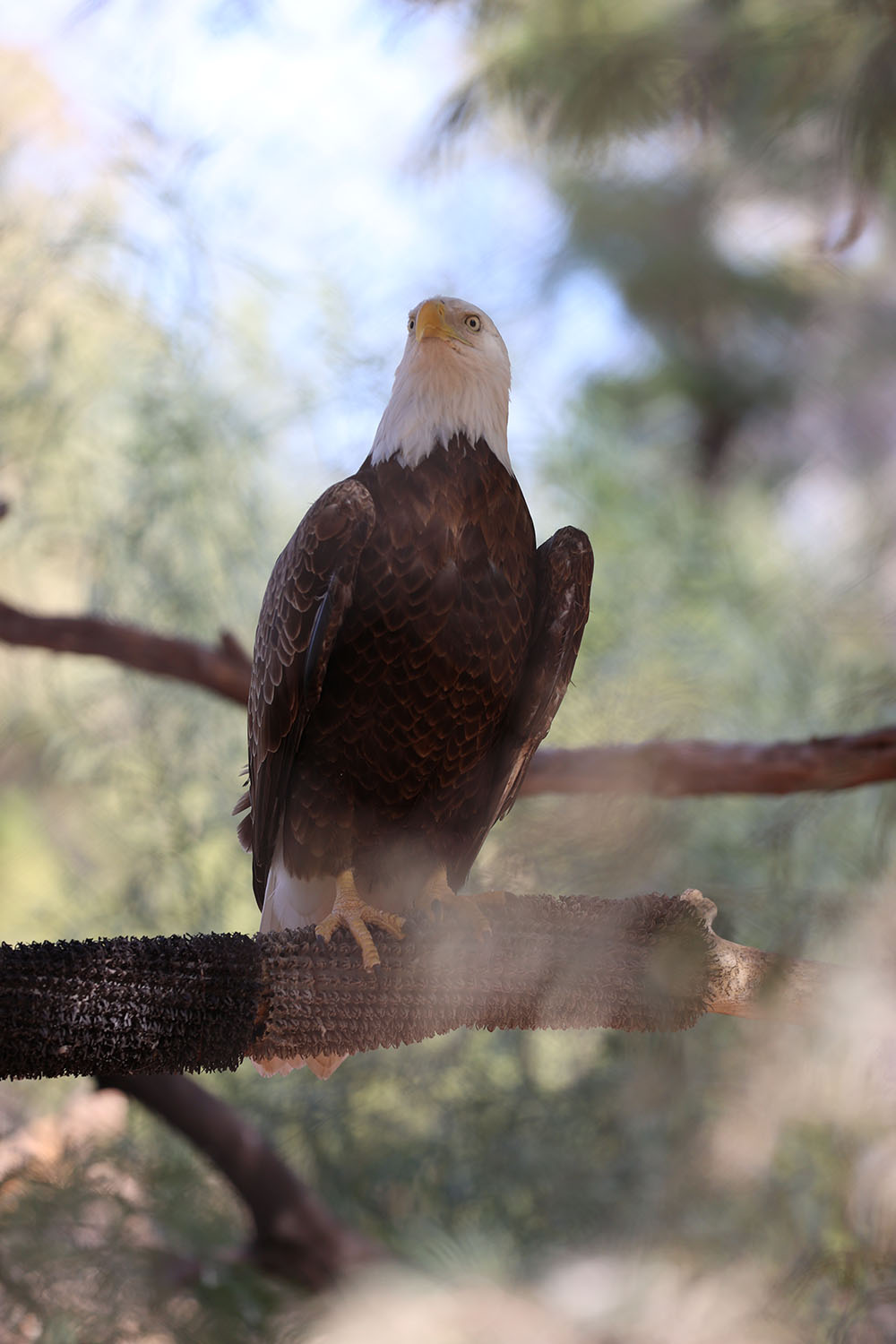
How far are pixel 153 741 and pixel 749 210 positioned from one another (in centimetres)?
187

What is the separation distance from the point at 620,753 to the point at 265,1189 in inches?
50.2

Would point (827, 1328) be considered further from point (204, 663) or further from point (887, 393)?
point (204, 663)

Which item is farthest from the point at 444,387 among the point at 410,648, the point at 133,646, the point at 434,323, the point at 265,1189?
the point at 265,1189

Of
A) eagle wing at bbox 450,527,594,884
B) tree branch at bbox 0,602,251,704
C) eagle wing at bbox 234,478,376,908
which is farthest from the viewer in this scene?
tree branch at bbox 0,602,251,704

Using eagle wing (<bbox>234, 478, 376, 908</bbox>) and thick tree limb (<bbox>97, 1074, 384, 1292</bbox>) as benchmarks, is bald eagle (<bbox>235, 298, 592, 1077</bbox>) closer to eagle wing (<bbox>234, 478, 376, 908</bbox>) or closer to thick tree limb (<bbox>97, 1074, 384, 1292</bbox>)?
eagle wing (<bbox>234, 478, 376, 908</bbox>)

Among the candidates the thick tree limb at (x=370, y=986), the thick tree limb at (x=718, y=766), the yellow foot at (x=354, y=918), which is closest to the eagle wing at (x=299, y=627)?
the yellow foot at (x=354, y=918)

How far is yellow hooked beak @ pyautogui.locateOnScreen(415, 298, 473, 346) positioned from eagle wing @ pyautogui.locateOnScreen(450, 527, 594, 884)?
28 centimetres

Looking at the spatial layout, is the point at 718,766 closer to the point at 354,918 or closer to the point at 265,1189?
the point at 354,918

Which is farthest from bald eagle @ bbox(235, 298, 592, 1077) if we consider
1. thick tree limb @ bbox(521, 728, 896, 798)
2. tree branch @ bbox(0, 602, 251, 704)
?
tree branch @ bbox(0, 602, 251, 704)

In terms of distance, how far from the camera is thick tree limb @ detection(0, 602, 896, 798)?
4.86 feet

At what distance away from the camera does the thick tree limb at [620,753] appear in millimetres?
1480

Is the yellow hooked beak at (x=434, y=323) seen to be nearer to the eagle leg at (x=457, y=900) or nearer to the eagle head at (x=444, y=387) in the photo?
the eagle head at (x=444, y=387)

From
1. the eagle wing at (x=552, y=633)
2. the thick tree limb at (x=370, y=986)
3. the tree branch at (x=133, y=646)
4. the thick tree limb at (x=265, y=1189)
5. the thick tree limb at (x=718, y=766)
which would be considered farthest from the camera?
the thick tree limb at (x=265, y=1189)

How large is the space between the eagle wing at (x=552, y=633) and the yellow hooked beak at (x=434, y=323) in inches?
11.1
